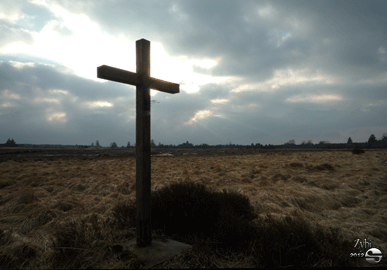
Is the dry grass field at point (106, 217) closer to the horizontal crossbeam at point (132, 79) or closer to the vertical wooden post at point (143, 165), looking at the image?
the vertical wooden post at point (143, 165)

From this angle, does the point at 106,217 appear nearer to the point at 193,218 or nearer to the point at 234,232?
the point at 193,218

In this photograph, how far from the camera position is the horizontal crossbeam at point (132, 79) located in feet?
9.75

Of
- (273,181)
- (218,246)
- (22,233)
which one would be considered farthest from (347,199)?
(22,233)

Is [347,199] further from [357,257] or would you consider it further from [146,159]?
[146,159]

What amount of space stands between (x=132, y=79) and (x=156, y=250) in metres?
2.62

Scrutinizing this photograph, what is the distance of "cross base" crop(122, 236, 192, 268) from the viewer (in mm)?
2806

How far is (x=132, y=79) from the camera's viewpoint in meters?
3.33

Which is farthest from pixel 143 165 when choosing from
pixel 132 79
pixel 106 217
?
pixel 106 217

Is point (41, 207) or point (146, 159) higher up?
point (146, 159)

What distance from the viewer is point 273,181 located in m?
9.58

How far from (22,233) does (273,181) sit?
8.88m

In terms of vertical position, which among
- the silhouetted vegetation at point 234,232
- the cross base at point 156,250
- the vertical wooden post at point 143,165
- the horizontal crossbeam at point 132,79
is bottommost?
the cross base at point 156,250

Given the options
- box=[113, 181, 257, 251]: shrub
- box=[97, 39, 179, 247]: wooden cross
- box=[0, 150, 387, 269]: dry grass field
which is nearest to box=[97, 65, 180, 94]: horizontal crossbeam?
box=[97, 39, 179, 247]: wooden cross

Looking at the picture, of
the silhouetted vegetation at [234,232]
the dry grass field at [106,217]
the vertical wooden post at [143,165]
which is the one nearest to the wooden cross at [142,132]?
the vertical wooden post at [143,165]
